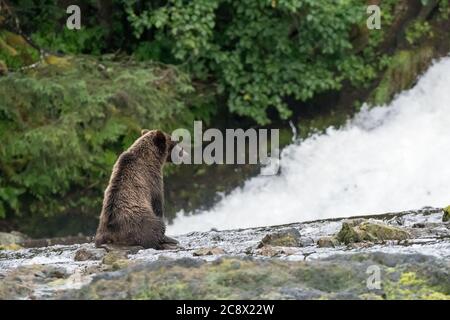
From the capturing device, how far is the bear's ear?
11.1 meters

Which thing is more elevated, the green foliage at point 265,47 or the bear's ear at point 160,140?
the green foliage at point 265,47

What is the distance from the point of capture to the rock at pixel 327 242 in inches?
398

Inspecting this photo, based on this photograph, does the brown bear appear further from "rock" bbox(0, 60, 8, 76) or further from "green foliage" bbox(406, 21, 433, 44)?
"green foliage" bbox(406, 21, 433, 44)

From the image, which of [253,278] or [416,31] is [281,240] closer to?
[253,278]

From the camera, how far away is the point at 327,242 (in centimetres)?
1015

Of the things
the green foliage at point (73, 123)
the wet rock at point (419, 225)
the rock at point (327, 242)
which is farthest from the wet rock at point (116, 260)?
the green foliage at point (73, 123)

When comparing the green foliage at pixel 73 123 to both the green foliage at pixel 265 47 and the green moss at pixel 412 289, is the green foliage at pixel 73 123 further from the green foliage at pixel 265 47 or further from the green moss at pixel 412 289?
the green moss at pixel 412 289

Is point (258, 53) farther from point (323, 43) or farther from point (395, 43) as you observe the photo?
point (395, 43)

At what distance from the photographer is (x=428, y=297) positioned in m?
6.93

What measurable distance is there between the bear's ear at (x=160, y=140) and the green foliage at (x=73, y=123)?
15.7 feet

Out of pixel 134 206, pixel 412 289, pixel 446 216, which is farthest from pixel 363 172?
pixel 412 289

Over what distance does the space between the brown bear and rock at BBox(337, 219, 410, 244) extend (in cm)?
173
